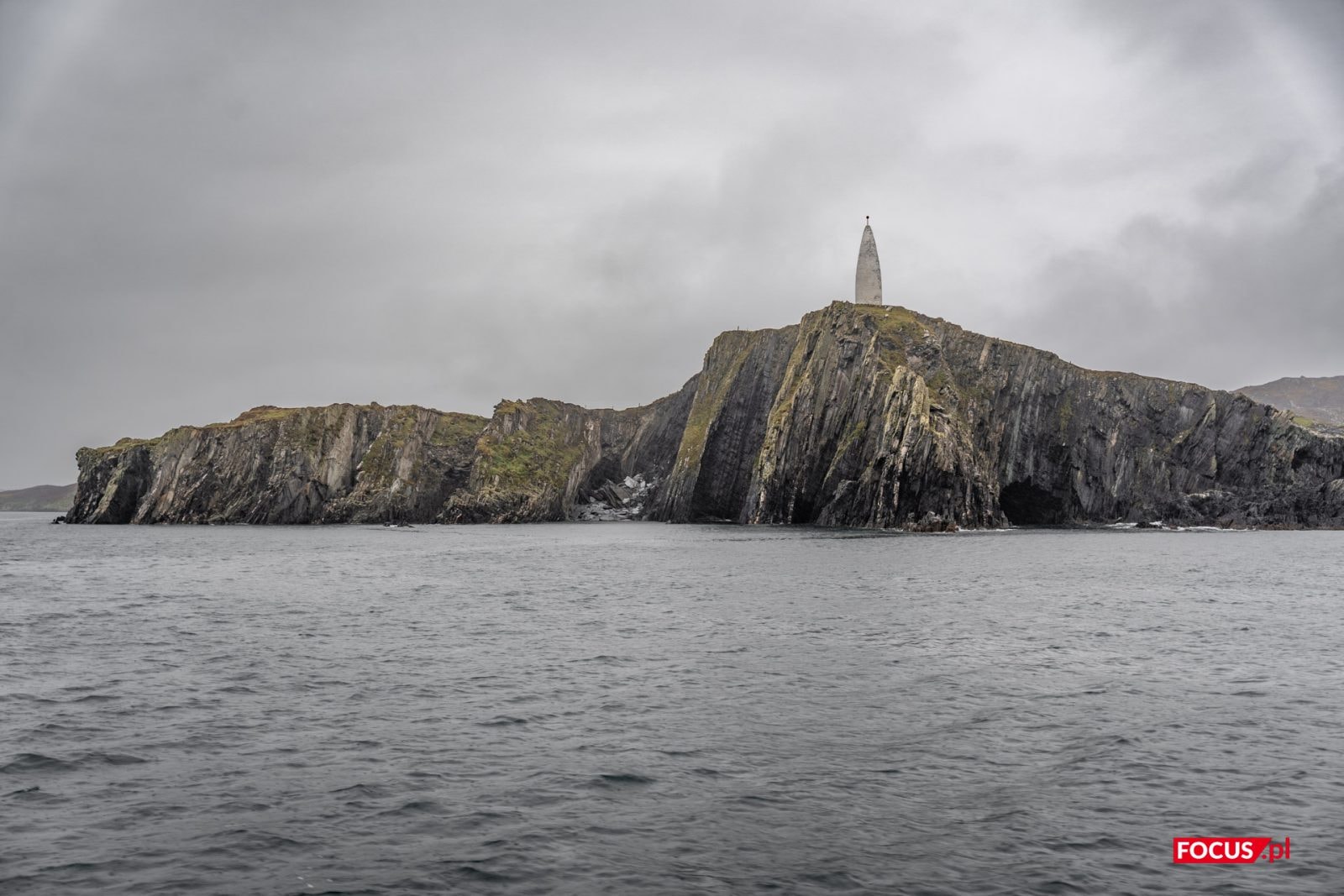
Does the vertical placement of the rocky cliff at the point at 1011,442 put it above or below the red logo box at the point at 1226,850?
above

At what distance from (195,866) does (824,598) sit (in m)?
37.6

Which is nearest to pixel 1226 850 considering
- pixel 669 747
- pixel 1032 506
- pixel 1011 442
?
pixel 669 747

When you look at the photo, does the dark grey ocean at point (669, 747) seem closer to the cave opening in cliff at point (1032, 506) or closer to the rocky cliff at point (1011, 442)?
the rocky cliff at point (1011, 442)

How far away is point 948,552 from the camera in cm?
8469

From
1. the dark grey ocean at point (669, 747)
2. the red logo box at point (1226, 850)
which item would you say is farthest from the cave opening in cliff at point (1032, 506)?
the red logo box at point (1226, 850)

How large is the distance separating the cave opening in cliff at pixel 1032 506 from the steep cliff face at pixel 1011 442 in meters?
0.33

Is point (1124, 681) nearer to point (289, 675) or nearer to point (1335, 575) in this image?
point (289, 675)

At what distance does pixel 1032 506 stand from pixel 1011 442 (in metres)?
18.1

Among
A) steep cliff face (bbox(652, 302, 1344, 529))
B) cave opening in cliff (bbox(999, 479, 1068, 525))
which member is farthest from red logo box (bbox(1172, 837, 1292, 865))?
cave opening in cliff (bbox(999, 479, 1068, 525))

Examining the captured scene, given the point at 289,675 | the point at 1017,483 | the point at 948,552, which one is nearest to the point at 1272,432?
the point at 1017,483

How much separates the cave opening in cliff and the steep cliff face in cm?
33

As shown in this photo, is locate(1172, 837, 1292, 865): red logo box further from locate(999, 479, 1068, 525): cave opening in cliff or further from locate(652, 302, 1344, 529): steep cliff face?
locate(999, 479, 1068, 525): cave opening in cliff

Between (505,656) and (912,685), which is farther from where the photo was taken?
(505,656)

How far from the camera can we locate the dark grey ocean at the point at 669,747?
13.1m
